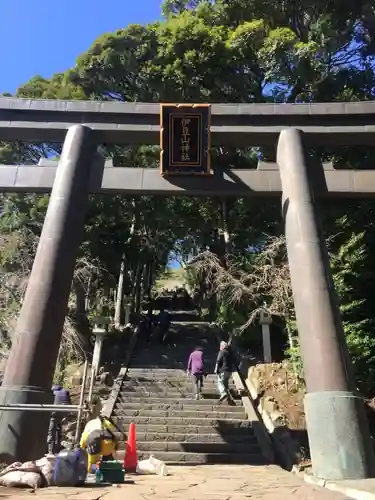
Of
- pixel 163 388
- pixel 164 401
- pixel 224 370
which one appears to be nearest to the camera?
pixel 224 370

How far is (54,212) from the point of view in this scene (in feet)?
27.5

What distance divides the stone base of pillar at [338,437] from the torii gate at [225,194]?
1 centimetres

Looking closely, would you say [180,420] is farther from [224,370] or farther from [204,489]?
[204,489]

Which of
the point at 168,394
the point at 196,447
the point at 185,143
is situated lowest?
the point at 196,447

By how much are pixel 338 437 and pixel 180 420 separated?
4.54 m

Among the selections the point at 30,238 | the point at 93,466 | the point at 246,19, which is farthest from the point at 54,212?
the point at 246,19

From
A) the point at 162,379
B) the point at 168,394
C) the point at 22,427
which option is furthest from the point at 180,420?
the point at 22,427

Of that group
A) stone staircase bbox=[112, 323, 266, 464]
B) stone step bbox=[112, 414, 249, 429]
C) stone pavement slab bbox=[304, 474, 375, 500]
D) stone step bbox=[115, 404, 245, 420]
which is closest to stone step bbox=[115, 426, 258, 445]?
stone staircase bbox=[112, 323, 266, 464]

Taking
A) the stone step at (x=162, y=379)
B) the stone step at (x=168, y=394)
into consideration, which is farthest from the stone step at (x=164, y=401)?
the stone step at (x=162, y=379)

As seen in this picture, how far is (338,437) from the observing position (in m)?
6.19

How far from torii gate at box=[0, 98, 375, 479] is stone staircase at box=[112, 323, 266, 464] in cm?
289

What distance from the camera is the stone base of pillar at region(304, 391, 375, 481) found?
597cm

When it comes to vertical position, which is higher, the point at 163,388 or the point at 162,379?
the point at 162,379

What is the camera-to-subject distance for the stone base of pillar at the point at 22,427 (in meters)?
6.23
